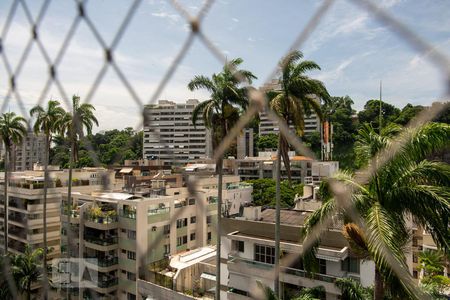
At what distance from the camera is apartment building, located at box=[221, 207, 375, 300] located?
339 cm

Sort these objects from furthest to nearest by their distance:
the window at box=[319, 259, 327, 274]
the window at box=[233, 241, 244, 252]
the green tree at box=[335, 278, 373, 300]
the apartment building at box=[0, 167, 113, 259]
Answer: the apartment building at box=[0, 167, 113, 259], the window at box=[233, 241, 244, 252], the window at box=[319, 259, 327, 274], the green tree at box=[335, 278, 373, 300]

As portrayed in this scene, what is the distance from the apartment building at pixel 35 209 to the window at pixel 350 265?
15.0 ft

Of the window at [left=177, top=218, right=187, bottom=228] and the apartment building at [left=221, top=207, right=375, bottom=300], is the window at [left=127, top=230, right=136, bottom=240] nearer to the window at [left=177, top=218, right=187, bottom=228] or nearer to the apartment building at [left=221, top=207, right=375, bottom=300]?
the window at [left=177, top=218, right=187, bottom=228]

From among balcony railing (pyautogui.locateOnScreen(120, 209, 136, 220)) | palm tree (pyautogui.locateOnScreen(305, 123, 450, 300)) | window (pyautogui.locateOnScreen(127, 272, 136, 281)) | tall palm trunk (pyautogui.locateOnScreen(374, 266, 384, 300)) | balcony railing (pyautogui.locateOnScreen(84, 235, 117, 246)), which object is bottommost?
window (pyautogui.locateOnScreen(127, 272, 136, 281))

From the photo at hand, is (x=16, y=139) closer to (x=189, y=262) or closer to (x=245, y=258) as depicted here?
(x=189, y=262)

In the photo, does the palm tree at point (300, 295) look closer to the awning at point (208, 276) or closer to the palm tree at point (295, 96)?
the palm tree at point (295, 96)

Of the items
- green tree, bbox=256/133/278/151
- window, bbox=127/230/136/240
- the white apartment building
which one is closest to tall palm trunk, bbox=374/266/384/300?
the white apartment building

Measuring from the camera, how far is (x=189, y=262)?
489cm

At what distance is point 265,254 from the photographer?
388 centimetres

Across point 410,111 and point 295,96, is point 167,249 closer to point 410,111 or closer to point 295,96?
point 295,96

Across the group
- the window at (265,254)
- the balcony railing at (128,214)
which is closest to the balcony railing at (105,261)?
the balcony railing at (128,214)

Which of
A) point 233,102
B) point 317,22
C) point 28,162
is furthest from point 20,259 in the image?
point 28,162

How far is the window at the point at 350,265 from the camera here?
135 inches

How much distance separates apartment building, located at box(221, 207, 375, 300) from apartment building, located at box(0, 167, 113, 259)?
3322mm
